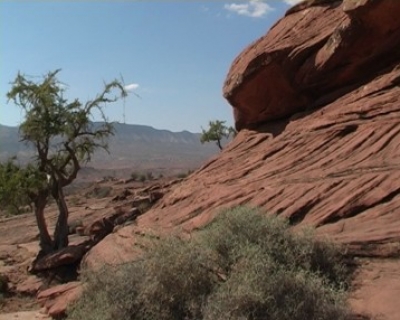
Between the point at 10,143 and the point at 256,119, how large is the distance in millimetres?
170402

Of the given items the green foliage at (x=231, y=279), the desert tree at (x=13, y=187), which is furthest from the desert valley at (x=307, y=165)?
the desert tree at (x=13, y=187)

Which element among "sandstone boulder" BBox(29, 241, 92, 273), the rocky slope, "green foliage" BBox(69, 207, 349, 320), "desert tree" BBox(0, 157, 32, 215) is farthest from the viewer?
"desert tree" BBox(0, 157, 32, 215)

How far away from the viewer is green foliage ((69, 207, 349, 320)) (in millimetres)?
6734

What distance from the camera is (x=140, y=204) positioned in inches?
774

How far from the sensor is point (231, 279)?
7.19 metres

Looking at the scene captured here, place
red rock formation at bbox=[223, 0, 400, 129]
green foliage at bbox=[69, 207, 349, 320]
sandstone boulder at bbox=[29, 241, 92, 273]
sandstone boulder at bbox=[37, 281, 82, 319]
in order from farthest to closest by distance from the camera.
Result: sandstone boulder at bbox=[29, 241, 92, 273] < red rock formation at bbox=[223, 0, 400, 129] < sandstone boulder at bbox=[37, 281, 82, 319] < green foliage at bbox=[69, 207, 349, 320]

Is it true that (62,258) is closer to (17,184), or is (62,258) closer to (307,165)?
(17,184)

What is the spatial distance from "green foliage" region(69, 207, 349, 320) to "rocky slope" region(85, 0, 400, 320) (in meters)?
0.80

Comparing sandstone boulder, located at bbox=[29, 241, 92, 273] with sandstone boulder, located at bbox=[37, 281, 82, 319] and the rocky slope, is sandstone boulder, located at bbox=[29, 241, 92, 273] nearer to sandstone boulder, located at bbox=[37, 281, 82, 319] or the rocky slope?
the rocky slope

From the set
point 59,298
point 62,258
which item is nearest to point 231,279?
point 59,298

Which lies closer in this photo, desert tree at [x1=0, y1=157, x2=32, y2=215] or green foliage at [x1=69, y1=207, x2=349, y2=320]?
green foliage at [x1=69, y1=207, x2=349, y2=320]

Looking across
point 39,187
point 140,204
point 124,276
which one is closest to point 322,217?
point 124,276

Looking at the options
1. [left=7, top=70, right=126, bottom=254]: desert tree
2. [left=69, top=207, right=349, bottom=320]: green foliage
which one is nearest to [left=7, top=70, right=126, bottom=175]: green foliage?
[left=7, top=70, right=126, bottom=254]: desert tree

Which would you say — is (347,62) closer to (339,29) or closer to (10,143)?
(339,29)
